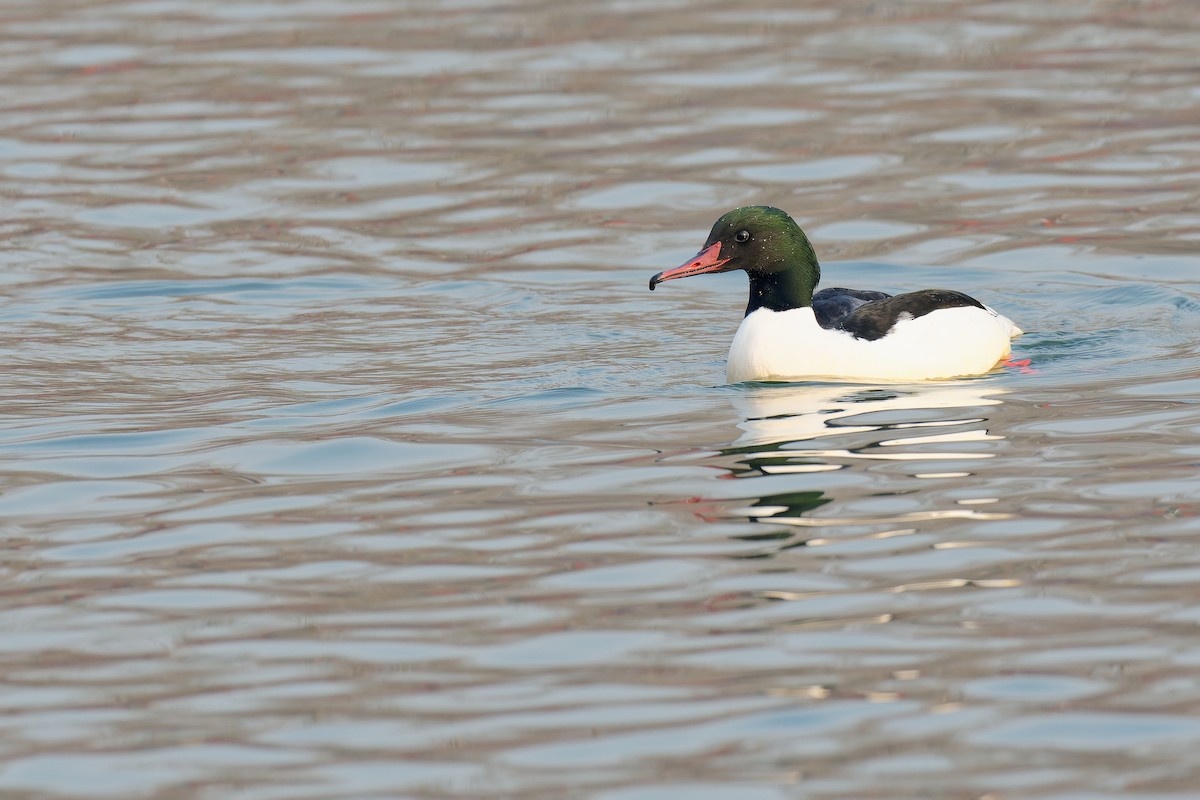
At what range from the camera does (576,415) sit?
1058 centimetres

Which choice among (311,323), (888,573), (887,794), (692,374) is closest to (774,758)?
(887,794)

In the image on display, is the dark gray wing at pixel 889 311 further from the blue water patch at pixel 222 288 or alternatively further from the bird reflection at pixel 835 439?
the blue water patch at pixel 222 288

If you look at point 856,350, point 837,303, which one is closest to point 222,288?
point 837,303

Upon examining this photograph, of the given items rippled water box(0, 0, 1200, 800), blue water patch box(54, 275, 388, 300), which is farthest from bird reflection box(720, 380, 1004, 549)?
blue water patch box(54, 275, 388, 300)

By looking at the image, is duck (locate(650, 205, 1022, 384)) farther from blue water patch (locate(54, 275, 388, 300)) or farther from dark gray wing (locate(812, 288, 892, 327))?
blue water patch (locate(54, 275, 388, 300))

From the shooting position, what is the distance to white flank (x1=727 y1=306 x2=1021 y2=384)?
11.3m

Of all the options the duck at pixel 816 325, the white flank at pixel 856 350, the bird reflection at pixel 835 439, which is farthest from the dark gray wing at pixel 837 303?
the bird reflection at pixel 835 439

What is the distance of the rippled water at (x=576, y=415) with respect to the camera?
20.7ft

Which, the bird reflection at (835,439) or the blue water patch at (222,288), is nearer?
the bird reflection at (835,439)

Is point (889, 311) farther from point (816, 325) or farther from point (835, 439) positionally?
point (835, 439)

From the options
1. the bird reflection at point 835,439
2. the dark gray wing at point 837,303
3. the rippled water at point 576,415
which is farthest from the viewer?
the dark gray wing at point 837,303

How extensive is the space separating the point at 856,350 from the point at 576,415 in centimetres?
175

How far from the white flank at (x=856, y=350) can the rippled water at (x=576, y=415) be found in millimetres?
188

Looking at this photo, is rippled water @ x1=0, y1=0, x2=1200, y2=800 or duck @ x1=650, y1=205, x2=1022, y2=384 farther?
duck @ x1=650, y1=205, x2=1022, y2=384
